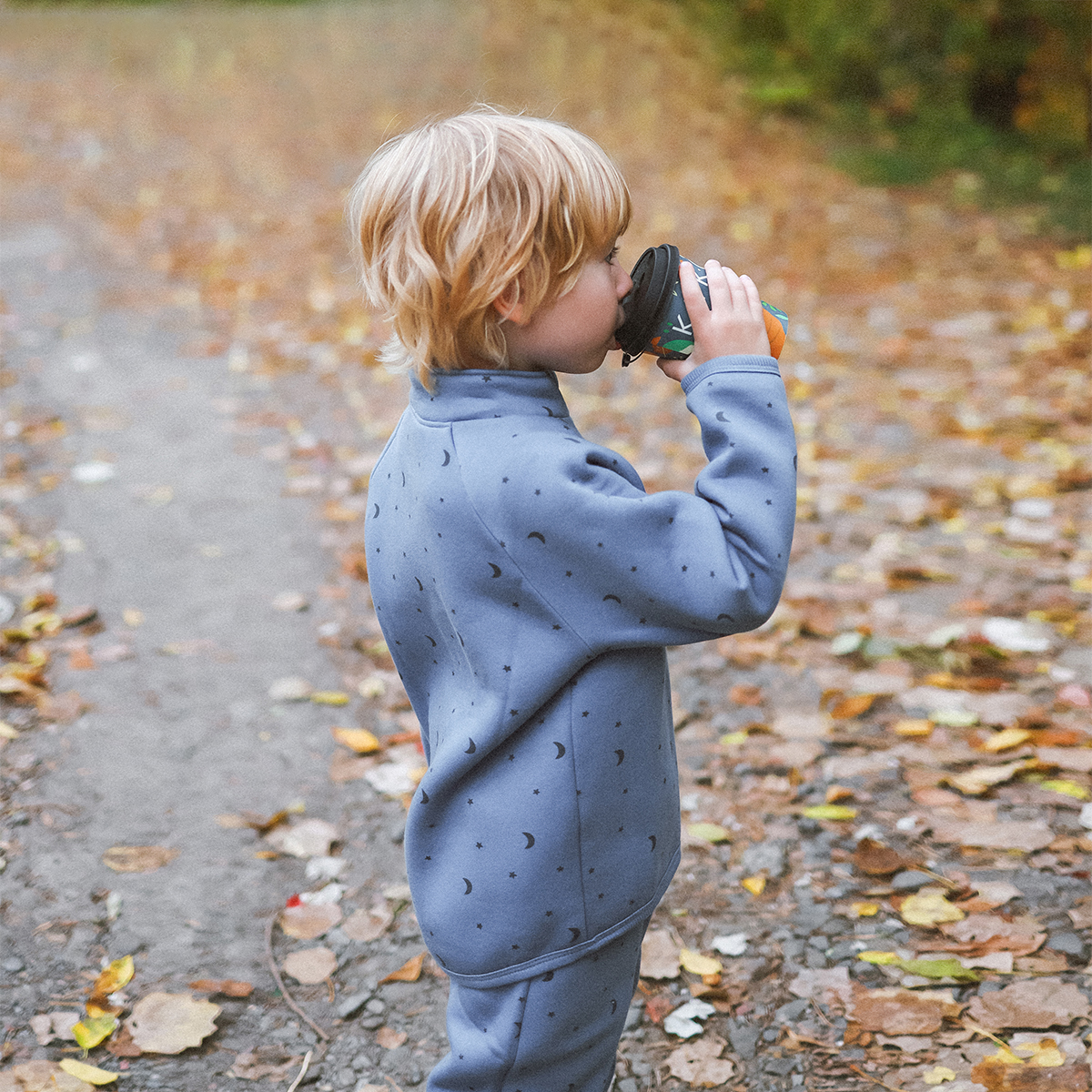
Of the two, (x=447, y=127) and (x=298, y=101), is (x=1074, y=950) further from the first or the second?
(x=298, y=101)

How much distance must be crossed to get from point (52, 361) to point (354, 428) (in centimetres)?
200

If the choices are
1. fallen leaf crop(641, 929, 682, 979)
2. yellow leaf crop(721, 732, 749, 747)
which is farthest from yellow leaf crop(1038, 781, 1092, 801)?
fallen leaf crop(641, 929, 682, 979)

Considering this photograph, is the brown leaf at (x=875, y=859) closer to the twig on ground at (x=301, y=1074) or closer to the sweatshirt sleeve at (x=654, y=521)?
the twig on ground at (x=301, y=1074)

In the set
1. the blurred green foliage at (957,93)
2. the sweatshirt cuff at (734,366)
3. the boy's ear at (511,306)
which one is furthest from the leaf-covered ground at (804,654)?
the boy's ear at (511,306)

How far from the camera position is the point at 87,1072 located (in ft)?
7.14

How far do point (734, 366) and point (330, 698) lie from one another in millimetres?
2262

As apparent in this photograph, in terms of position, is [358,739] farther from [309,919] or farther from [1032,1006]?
[1032,1006]

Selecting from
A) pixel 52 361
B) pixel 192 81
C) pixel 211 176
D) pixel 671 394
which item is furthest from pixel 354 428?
pixel 192 81

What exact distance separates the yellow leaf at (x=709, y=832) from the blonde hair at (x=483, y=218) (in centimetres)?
169

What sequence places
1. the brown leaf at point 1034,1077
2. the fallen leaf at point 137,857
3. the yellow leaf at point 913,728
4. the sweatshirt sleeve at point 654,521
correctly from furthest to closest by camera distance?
the yellow leaf at point 913,728 < the fallen leaf at point 137,857 < the brown leaf at point 1034,1077 < the sweatshirt sleeve at point 654,521

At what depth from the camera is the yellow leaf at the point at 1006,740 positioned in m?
2.95

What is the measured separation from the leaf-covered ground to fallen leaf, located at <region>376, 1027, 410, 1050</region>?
0.4 inches

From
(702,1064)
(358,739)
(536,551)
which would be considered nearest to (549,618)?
(536,551)

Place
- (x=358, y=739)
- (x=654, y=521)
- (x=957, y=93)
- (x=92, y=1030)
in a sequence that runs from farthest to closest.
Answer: (x=957, y=93) < (x=358, y=739) < (x=92, y=1030) < (x=654, y=521)
